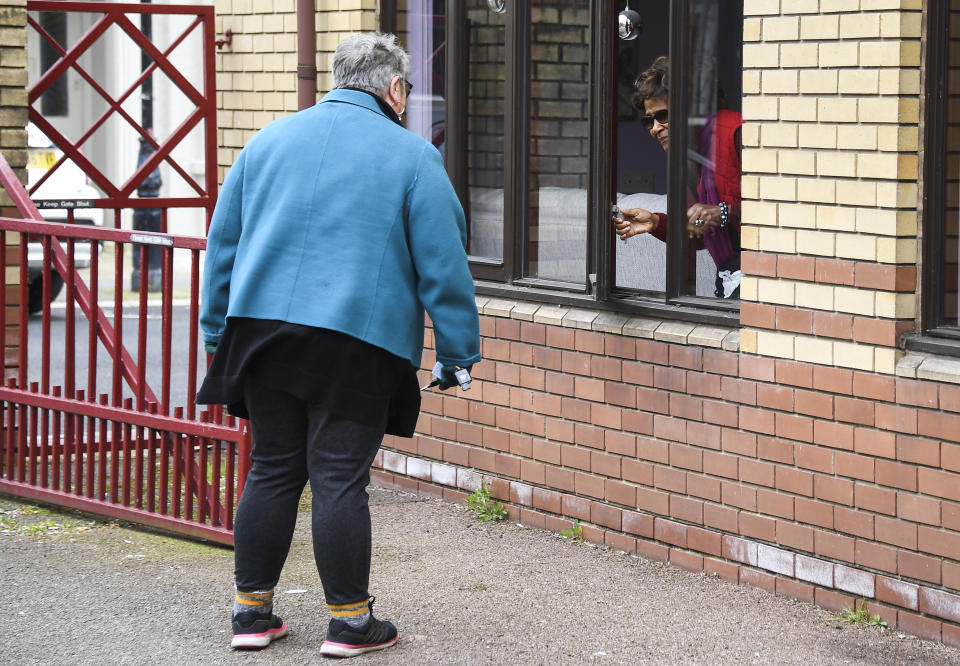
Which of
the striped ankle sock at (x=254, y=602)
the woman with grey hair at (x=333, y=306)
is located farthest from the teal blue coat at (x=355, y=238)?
the striped ankle sock at (x=254, y=602)

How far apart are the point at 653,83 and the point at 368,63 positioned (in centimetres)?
160

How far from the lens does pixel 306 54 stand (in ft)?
24.3

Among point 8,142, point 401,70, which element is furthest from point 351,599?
point 8,142

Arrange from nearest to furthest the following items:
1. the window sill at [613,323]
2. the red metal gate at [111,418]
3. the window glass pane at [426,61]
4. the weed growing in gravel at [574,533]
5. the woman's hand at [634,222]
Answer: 1. the window sill at [613,323]
2. the red metal gate at [111,418]
3. the woman's hand at [634,222]
4. the weed growing in gravel at [574,533]
5. the window glass pane at [426,61]

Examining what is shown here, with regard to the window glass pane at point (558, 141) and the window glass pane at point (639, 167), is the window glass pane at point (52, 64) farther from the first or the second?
the window glass pane at point (639, 167)

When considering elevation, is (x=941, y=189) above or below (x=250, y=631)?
above

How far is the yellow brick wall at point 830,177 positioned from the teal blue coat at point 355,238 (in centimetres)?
126

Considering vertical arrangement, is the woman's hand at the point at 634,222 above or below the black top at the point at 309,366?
above

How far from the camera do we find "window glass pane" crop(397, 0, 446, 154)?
707cm

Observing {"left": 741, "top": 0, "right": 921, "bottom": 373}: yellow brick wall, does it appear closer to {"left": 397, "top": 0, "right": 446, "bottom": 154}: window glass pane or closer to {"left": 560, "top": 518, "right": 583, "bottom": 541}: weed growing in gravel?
{"left": 560, "top": 518, "right": 583, "bottom": 541}: weed growing in gravel

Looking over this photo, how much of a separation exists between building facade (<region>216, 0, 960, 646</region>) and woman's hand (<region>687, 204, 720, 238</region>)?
4cm

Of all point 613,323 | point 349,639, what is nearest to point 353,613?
point 349,639

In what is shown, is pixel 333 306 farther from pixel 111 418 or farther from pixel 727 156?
pixel 111 418

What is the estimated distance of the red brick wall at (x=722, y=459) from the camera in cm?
487
